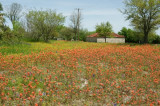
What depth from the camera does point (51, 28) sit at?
37.1m

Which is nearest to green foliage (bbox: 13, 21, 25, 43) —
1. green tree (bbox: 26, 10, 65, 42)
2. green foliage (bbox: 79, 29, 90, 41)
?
green tree (bbox: 26, 10, 65, 42)

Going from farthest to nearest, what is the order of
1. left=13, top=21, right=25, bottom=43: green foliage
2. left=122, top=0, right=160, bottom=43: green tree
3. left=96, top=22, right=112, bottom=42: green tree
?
left=96, top=22, right=112, bottom=42: green tree → left=122, top=0, right=160, bottom=43: green tree → left=13, top=21, right=25, bottom=43: green foliage

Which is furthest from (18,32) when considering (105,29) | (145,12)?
(105,29)

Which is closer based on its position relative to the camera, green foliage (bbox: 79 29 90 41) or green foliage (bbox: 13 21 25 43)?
green foliage (bbox: 13 21 25 43)

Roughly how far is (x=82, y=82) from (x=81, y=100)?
1735 millimetres

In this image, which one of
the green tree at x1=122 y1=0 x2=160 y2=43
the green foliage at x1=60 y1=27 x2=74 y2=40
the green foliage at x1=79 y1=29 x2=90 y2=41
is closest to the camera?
the green tree at x1=122 y1=0 x2=160 y2=43

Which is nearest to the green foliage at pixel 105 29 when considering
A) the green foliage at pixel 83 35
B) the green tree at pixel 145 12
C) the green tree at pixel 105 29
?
the green tree at pixel 105 29

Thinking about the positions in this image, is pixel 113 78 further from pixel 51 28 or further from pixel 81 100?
pixel 51 28

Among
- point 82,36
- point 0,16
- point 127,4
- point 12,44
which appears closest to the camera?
point 12,44

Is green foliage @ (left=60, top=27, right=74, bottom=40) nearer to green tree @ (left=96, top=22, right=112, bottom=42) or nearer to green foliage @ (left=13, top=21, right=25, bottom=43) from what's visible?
green tree @ (left=96, top=22, right=112, bottom=42)

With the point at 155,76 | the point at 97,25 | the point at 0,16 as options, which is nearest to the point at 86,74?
the point at 155,76

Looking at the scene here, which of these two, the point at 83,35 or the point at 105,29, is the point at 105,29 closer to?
the point at 105,29

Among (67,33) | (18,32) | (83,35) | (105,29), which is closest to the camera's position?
(18,32)

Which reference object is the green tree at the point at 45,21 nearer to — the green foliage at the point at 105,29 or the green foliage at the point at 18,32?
the green foliage at the point at 18,32
